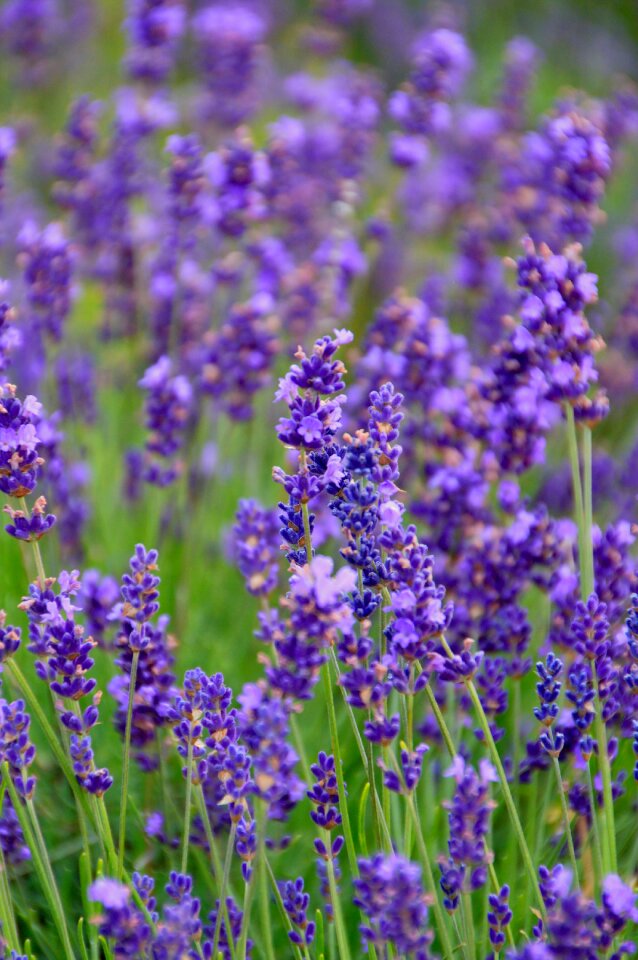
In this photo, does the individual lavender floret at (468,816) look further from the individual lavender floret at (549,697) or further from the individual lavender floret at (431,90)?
the individual lavender floret at (431,90)

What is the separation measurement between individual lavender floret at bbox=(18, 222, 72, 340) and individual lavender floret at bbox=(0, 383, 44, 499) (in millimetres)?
1090

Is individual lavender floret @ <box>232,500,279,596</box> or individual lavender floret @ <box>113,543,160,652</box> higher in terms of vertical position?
individual lavender floret @ <box>232,500,279,596</box>

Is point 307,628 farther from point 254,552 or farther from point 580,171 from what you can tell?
point 580,171

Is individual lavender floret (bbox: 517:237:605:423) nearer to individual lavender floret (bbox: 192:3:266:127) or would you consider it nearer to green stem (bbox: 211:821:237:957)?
green stem (bbox: 211:821:237:957)

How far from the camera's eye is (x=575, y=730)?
5.41ft

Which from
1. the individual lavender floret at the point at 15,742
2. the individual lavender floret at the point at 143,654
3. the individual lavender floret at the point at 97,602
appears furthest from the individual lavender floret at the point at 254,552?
the individual lavender floret at the point at 15,742

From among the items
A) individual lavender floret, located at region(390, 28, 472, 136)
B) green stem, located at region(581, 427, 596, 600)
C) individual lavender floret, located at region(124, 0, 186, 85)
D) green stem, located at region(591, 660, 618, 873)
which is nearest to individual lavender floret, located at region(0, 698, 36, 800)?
green stem, located at region(591, 660, 618, 873)

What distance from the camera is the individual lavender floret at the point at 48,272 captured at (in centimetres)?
254

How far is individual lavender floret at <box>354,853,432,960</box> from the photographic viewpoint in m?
1.13

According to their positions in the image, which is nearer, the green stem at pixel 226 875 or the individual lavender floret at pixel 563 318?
the green stem at pixel 226 875

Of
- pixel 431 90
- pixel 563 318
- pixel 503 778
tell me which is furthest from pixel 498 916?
pixel 431 90

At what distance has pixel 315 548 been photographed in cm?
240

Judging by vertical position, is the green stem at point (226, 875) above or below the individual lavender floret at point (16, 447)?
below

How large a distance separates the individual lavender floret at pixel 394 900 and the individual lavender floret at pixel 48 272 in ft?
5.74
